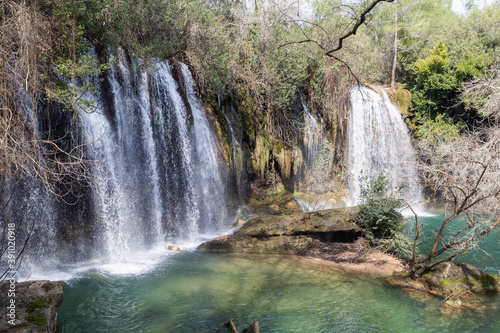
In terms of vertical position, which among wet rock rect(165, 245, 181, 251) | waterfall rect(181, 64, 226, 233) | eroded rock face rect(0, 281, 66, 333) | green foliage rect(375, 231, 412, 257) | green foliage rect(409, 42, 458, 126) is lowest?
green foliage rect(375, 231, 412, 257)

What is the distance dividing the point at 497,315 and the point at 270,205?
8538mm

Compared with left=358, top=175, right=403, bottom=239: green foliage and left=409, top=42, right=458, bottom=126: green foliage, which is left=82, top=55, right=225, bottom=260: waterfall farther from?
left=409, top=42, right=458, bottom=126: green foliage

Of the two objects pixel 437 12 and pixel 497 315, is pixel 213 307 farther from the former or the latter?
pixel 437 12

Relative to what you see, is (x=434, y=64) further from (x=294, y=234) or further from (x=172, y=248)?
(x=172, y=248)

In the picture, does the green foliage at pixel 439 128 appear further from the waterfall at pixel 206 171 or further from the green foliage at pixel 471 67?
the waterfall at pixel 206 171

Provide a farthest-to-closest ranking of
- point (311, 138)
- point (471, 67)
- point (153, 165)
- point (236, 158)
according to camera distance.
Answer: point (471, 67), point (311, 138), point (236, 158), point (153, 165)

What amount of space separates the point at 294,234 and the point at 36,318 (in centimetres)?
690

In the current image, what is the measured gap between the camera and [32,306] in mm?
4398

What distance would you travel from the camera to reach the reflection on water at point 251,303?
5.56 meters

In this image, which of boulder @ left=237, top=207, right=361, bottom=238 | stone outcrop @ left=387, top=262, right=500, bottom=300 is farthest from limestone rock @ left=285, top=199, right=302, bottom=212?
stone outcrop @ left=387, top=262, right=500, bottom=300

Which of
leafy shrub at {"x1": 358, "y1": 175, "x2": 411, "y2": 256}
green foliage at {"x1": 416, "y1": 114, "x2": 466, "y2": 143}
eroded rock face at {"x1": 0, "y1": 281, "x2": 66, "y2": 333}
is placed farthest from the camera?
green foliage at {"x1": 416, "y1": 114, "x2": 466, "y2": 143}

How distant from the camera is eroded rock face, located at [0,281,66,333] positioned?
4.03 meters

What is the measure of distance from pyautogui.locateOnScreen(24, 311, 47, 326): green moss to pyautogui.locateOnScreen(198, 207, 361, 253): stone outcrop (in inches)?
215

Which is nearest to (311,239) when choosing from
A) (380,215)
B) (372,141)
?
(380,215)
